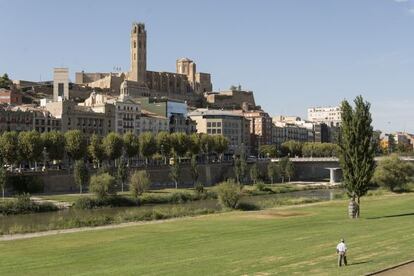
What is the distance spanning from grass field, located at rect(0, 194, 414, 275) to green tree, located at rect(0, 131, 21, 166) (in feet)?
194

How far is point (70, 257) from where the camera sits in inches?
1684

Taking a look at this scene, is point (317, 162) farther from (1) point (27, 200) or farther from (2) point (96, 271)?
(2) point (96, 271)

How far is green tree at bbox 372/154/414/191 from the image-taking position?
118 meters

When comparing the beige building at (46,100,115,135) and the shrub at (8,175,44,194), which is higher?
the beige building at (46,100,115,135)

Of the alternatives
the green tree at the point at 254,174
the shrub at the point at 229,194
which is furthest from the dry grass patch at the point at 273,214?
the green tree at the point at 254,174

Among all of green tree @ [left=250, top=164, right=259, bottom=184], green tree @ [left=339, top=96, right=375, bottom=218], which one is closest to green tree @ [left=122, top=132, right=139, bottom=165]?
green tree @ [left=250, top=164, right=259, bottom=184]

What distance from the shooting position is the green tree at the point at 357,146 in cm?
6094

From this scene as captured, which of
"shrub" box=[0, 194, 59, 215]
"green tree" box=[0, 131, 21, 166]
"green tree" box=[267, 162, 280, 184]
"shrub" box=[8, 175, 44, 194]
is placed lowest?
"shrub" box=[0, 194, 59, 215]

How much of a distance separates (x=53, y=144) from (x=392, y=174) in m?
63.6

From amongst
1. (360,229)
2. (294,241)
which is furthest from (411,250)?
(360,229)

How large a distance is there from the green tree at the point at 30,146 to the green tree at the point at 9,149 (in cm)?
100

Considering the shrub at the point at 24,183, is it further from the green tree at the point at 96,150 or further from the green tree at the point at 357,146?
the green tree at the point at 357,146

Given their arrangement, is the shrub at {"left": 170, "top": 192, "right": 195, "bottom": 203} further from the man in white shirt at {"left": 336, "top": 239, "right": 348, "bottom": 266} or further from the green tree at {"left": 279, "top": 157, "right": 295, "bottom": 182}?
the man in white shirt at {"left": 336, "top": 239, "right": 348, "bottom": 266}

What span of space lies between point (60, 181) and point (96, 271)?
85101 millimetres
